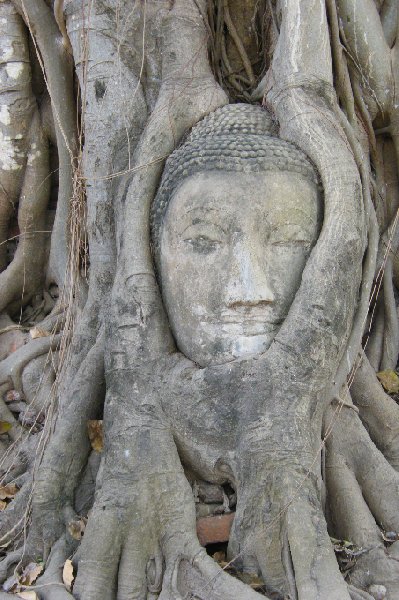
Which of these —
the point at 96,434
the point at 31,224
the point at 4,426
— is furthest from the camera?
the point at 31,224

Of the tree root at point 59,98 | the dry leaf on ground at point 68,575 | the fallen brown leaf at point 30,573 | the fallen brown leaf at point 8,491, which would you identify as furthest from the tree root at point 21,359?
the dry leaf on ground at point 68,575

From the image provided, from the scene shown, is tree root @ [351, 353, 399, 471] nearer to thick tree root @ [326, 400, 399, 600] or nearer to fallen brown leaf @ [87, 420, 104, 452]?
thick tree root @ [326, 400, 399, 600]

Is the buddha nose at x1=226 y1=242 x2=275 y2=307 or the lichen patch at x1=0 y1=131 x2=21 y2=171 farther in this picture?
the lichen patch at x1=0 y1=131 x2=21 y2=171

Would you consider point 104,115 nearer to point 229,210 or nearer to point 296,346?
point 229,210

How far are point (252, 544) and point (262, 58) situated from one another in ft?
7.85

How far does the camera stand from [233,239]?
9.20 feet

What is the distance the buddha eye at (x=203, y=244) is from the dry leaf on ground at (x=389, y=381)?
3.66 ft

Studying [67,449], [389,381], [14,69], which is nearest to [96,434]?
[67,449]

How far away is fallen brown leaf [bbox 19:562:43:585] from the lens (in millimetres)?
2553

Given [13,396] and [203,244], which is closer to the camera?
[203,244]

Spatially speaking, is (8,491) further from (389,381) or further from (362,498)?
(389,381)

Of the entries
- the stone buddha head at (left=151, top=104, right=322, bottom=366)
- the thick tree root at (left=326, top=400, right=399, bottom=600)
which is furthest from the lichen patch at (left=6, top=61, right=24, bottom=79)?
the thick tree root at (left=326, top=400, right=399, bottom=600)

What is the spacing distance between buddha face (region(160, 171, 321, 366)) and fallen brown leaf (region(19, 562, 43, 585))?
91 cm

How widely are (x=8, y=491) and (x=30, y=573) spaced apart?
68cm
